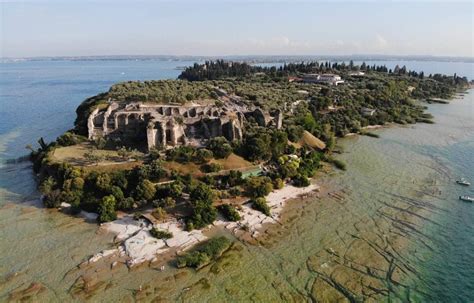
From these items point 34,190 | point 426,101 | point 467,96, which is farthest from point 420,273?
point 467,96

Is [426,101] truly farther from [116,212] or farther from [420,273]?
[116,212]

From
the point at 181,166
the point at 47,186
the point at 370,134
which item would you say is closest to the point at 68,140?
the point at 47,186

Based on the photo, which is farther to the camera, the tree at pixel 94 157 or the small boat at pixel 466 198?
the tree at pixel 94 157

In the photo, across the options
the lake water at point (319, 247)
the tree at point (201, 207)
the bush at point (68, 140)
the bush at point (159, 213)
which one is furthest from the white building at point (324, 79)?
the bush at point (159, 213)

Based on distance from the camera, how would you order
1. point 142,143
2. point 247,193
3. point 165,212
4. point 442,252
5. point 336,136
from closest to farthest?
point 442,252, point 165,212, point 247,193, point 142,143, point 336,136

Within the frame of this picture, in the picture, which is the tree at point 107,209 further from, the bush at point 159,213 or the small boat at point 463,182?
the small boat at point 463,182

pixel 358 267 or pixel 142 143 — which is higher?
pixel 142 143

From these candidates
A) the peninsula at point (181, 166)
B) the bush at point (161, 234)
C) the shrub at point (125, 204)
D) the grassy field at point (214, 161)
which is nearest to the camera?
the bush at point (161, 234)
